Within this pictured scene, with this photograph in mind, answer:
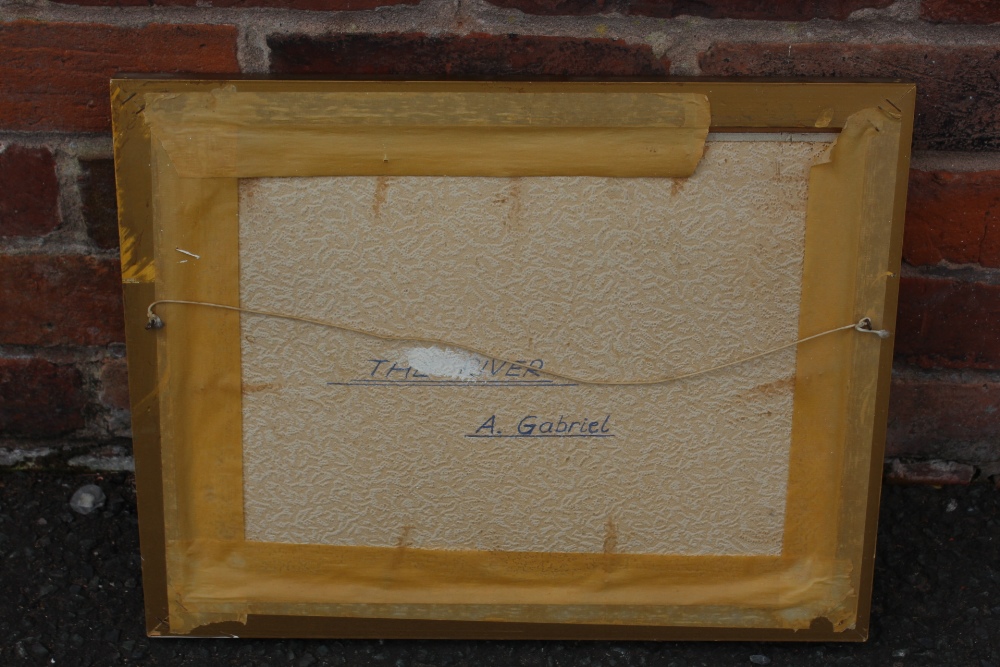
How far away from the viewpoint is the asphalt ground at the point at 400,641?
69 cm

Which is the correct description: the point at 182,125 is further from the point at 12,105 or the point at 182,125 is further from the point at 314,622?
the point at 314,622

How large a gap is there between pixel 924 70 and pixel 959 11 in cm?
5

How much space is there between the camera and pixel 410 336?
687mm

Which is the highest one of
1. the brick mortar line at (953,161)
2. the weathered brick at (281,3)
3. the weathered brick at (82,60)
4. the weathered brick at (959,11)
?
the weathered brick at (959,11)

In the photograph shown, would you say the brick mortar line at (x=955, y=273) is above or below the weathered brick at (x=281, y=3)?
below

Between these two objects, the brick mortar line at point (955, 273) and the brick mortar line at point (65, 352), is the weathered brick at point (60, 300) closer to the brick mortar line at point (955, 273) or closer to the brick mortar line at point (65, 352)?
the brick mortar line at point (65, 352)

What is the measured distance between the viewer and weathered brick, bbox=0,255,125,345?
76 centimetres

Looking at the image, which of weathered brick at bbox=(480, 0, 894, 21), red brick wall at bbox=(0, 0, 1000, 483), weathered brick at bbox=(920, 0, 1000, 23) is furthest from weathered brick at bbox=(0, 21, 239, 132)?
weathered brick at bbox=(920, 0, 1000, 23)

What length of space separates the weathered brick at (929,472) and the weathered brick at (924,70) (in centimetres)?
26

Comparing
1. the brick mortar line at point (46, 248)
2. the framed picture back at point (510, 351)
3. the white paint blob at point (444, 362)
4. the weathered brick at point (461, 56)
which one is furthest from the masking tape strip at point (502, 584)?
the weathered brick at point (461, 56)

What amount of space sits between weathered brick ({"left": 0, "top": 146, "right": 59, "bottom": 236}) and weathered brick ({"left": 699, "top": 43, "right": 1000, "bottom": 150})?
49cm

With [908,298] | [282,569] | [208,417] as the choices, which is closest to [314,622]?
[282,569]

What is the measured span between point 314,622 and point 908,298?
20.1 inches

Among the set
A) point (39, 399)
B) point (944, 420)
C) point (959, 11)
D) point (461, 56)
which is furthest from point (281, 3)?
point (944, 420)
